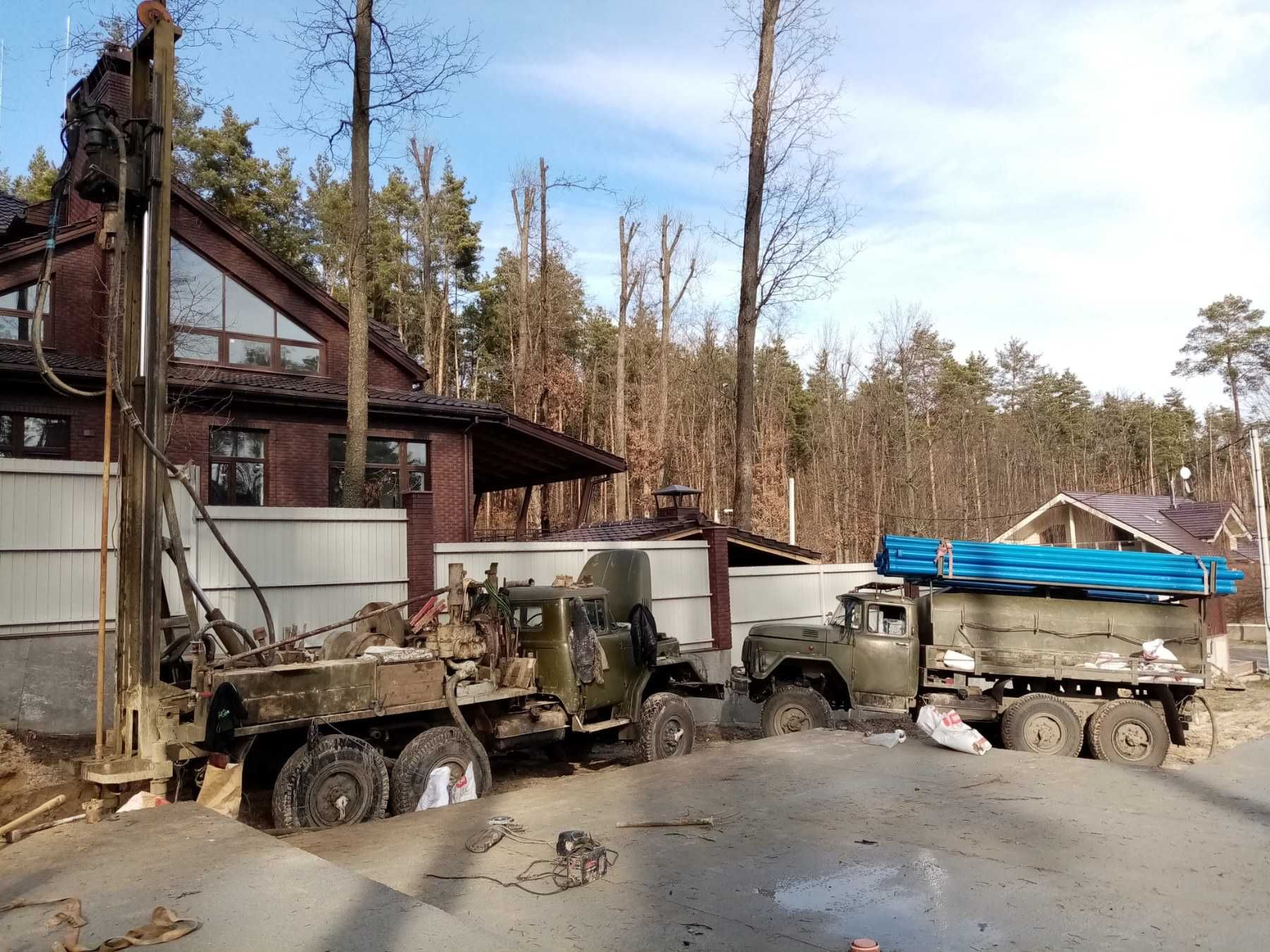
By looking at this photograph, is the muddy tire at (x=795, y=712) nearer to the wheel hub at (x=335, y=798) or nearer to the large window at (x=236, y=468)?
the wheel hub at (x=335, y=798)

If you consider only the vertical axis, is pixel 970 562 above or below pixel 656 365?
below

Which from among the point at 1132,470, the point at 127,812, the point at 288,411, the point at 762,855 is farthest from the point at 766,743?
the point at 1132,470

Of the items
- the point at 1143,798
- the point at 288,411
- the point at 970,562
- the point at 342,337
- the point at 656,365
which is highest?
the point at 656,365

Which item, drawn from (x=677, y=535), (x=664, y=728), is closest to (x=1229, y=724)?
(x=677, y=535)

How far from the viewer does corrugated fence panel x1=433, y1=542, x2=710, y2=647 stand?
45.4 feet

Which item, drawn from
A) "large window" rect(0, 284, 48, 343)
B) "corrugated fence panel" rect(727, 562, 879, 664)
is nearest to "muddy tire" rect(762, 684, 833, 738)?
"corrugated fence panel" rect(727, 562, 879, 664)

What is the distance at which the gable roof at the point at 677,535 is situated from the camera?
17.3 meters

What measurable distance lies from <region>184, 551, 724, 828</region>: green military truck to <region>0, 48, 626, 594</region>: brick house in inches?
229

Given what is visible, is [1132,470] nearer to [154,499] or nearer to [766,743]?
[766,743]

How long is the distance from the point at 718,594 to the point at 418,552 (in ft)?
18.8

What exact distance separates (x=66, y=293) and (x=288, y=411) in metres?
4.32

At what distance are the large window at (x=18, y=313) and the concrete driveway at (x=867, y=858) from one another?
13.5 meters

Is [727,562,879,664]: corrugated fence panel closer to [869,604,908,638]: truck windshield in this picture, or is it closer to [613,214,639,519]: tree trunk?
[869,604,908,638]: truck windshield

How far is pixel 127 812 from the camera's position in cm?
678
